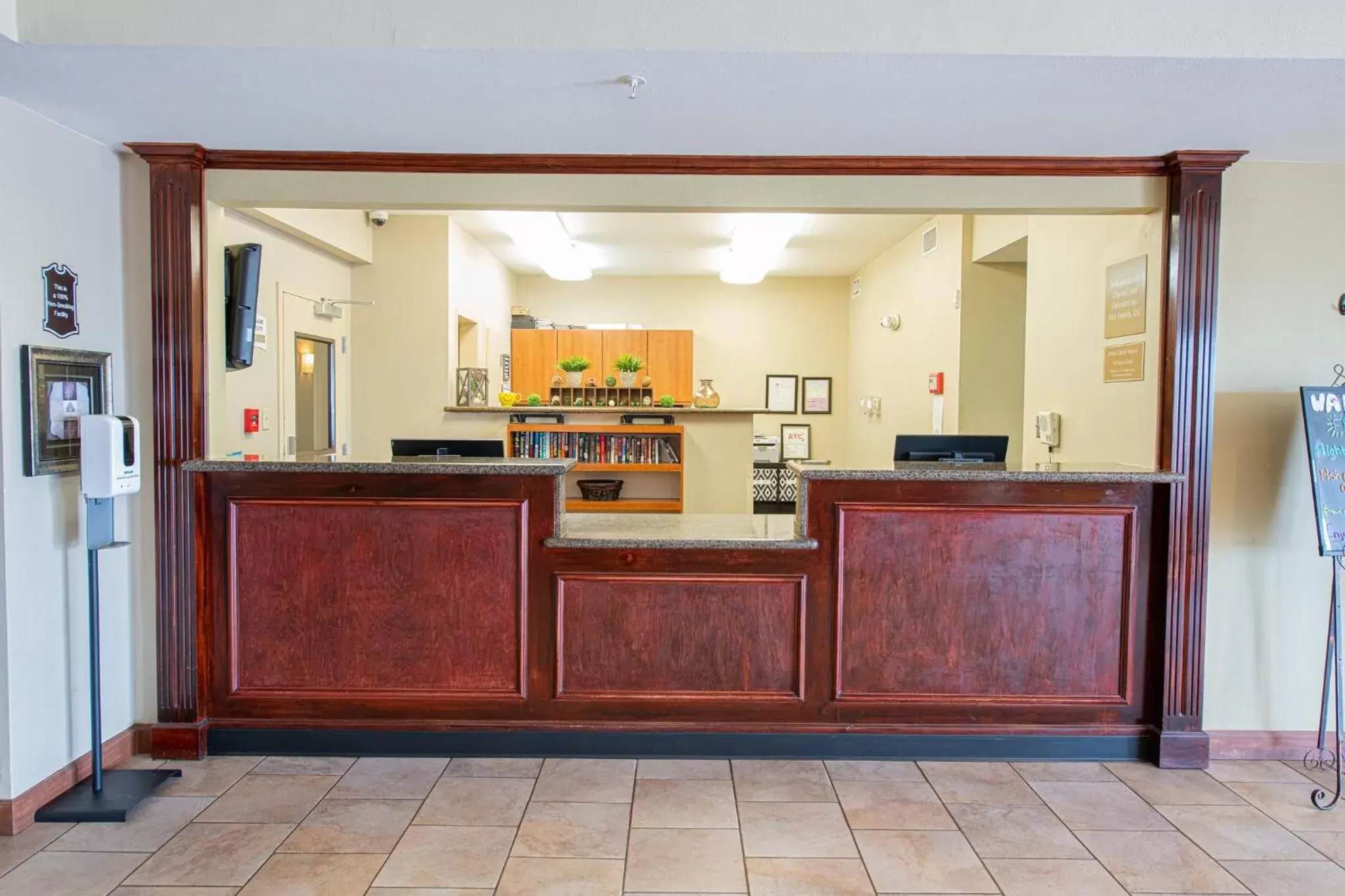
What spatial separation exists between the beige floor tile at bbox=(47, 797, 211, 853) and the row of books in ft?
10.8

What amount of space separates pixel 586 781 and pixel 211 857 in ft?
3.86

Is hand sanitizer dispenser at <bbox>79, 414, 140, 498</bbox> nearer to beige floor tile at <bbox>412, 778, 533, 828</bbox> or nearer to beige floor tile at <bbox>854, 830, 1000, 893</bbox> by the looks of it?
beige floor tile at <bbox>412, 778, 533, 828</bbox>

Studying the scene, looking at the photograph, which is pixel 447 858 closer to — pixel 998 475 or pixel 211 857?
pixel 211 857

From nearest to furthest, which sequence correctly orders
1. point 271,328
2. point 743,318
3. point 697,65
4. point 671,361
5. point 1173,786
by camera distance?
point 697,65
point 1173,786
point 271,328
point 671,361
point 743,318

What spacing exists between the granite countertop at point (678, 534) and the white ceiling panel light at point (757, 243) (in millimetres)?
2027

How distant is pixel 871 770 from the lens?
9.87 feet

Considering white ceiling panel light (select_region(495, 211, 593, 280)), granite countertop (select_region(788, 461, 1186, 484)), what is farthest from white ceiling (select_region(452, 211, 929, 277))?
granite countertop (select_region(788, 461, 1186, 484))

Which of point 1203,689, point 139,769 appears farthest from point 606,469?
point 1203,689

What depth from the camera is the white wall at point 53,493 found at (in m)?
Result: 2.52

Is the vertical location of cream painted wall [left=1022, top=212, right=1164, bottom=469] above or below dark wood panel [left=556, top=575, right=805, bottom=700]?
above

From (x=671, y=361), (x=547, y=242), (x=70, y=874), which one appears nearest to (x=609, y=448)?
(x=547, y=242)

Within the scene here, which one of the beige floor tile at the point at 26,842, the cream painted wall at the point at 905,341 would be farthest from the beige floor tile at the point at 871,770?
the cream painted wall at the point at 905,341

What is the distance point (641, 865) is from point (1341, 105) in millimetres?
3092

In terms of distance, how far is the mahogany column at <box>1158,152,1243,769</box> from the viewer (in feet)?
9.68
